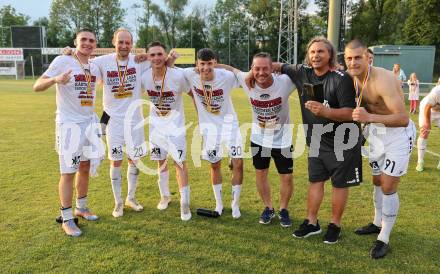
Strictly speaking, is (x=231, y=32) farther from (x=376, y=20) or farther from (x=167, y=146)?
(x=167, y=146)

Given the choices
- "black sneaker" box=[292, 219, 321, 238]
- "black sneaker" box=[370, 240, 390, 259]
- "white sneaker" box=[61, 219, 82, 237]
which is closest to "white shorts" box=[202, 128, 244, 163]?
"black sneaker" box=[292, 219, 321, 238]

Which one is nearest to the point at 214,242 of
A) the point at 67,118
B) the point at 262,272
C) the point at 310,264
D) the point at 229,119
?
the point at 262,272

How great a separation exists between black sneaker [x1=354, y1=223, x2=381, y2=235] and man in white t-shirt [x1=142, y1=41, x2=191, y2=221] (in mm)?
2170

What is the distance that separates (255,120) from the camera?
199 inches

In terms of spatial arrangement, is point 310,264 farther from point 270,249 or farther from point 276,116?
point 276,116

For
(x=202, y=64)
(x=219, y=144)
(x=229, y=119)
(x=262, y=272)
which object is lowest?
(x=262, y=272)

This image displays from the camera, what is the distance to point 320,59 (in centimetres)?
419

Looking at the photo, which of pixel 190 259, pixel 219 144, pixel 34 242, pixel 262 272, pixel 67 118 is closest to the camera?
pixel 262 272

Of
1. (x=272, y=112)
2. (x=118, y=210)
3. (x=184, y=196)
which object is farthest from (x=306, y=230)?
(x=118, y=210)

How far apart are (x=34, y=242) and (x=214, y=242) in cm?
207

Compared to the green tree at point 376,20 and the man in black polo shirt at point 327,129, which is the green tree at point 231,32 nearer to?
the green tree at point 376,20

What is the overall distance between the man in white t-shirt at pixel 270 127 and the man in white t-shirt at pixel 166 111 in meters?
0.91

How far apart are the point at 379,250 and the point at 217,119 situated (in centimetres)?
251

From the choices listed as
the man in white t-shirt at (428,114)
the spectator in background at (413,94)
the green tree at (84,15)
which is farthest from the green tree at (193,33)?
Result: the man in white t-shirt at (428,114)
